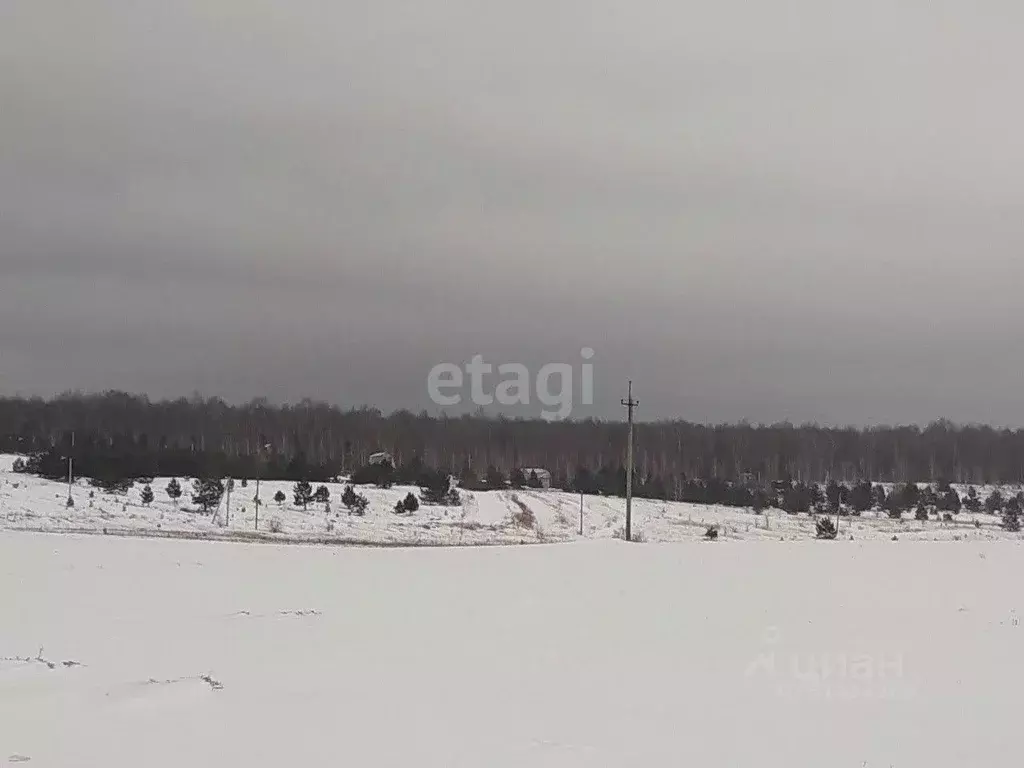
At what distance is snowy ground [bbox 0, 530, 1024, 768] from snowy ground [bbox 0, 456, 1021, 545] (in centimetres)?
1288

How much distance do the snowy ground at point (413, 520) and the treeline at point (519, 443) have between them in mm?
14031

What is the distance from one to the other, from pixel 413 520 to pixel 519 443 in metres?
67.0

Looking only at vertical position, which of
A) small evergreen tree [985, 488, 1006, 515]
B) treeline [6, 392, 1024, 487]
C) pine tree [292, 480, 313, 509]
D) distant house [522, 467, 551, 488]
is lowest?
small evergreen tree [985, 488, 1006, 515]

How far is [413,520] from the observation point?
42750 millimetres

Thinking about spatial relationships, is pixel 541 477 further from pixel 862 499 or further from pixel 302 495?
pixel 302 495

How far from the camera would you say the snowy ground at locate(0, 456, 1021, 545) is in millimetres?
32344

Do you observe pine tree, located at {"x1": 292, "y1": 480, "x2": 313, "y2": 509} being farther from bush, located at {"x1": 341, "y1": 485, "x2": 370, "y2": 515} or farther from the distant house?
the distant house

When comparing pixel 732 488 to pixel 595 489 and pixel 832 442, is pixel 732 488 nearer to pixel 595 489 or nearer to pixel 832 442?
pixel 595 489

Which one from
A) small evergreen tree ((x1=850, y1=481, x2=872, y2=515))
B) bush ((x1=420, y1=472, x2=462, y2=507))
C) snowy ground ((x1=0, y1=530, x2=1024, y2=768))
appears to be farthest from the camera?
small evergreen tree ((x1=850, y1=481, x2=872, y2=515))

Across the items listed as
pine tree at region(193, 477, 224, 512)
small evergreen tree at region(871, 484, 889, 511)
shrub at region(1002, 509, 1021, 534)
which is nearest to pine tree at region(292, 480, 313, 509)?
pine tree at region(193, 477, 224, 512)

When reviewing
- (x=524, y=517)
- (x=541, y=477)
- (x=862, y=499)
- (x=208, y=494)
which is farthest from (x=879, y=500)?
(x=208, y=494)

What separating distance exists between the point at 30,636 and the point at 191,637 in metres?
1.75

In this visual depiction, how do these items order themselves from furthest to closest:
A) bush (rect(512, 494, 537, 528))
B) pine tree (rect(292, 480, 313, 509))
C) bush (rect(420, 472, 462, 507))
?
1. bush (rect(420, 472, 462, 507))
2. bush (rect(512, 494, 537, 528))
3. pine tree (rect(292, 480, 313, 509))

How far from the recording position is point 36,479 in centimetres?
4238
